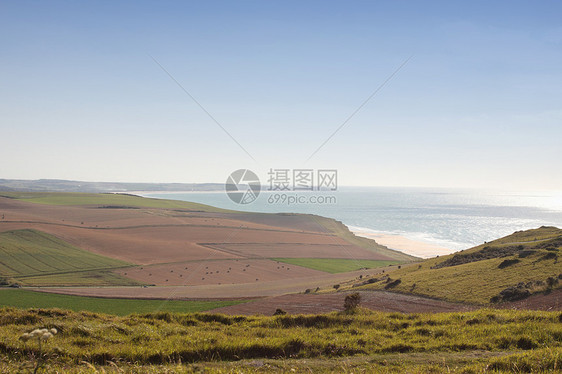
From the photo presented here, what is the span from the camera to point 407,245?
369 feet

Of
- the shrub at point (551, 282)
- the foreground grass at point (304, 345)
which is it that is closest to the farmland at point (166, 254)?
the shrub at point (551, 282)

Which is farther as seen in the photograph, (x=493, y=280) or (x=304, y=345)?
(x=493, y=280)

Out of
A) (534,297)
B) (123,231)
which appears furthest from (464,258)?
(123,231)

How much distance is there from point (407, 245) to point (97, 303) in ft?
Result: 302

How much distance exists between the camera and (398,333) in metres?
12.5

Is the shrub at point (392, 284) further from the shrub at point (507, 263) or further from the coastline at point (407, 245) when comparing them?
the coastline at point (407, 245)

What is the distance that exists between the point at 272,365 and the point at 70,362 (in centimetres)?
473

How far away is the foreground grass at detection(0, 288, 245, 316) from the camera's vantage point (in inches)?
1511

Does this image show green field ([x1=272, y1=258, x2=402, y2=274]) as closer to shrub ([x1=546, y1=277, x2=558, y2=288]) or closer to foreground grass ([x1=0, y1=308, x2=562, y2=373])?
shrub ([x1=546, y1=277, x2=558, y2=288])

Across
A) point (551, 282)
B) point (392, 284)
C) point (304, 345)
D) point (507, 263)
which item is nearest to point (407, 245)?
point (507, 263)

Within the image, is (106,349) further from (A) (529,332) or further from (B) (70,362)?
(A) (529,332)

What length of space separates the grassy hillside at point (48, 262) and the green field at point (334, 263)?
34931mm

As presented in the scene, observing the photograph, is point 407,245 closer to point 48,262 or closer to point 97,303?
point 97,303

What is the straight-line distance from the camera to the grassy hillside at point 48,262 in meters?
56.8
